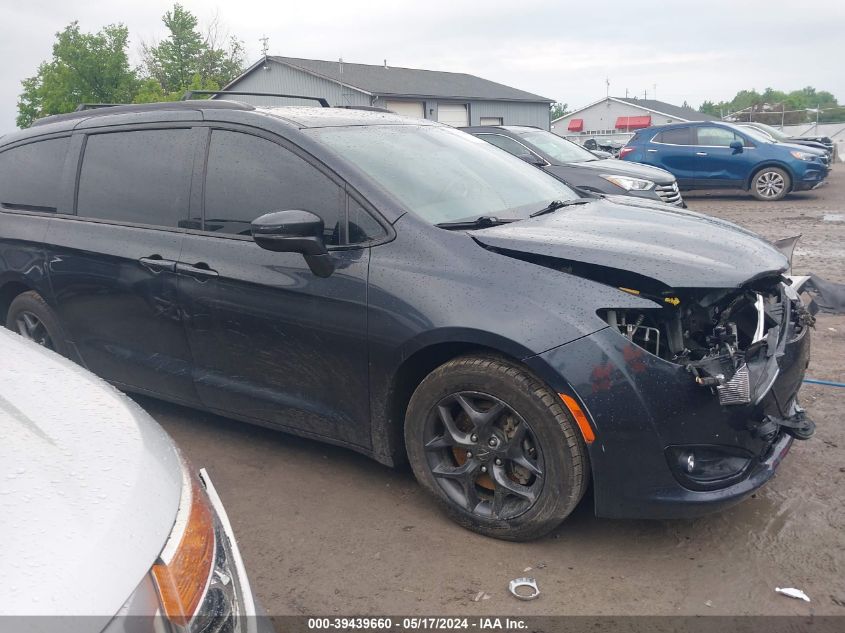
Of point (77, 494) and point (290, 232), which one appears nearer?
point (77, 494)

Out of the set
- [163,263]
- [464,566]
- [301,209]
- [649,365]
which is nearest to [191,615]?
[464,566]

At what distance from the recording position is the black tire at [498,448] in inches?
111

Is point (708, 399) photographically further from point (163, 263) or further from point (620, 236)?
point (163, 263)

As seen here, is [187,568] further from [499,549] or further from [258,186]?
[258,186]

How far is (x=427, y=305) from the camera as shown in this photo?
3.04 metres

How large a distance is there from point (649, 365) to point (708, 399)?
0.25m

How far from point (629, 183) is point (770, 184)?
667 centimetres

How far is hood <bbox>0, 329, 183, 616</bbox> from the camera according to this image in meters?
1.27

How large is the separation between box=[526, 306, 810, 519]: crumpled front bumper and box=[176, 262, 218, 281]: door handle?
1.69m

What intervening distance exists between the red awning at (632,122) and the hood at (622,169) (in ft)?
154

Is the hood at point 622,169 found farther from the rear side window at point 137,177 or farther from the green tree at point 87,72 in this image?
the green tree at point 87,72

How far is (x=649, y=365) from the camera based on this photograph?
2.72 m

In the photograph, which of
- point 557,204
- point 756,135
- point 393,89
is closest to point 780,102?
point 393,89

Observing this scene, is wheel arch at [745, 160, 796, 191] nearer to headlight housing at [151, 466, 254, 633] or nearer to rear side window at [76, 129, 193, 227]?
rear side window at [76, 129, 193, 227]
